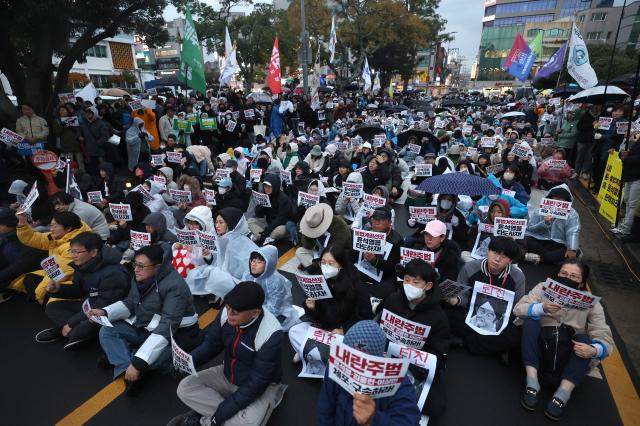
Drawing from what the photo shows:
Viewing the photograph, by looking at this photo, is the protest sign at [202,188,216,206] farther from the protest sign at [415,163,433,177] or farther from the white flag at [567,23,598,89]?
the white flag at [567,23,598,89]

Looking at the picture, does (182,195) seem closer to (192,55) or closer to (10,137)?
(10,137)

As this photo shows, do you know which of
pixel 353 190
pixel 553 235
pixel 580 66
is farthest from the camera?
pixel 580 66

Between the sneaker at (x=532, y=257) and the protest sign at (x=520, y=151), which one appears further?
the protest sign at (x=520, y=151)

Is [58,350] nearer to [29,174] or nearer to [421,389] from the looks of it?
[421,389]

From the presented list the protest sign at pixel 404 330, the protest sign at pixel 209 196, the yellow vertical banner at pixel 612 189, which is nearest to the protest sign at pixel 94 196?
the protest sign at pixel 209 196

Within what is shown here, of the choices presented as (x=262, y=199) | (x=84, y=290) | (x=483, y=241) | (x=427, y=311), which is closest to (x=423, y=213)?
(x=483, y=241)

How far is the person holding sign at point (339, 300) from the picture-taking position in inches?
135

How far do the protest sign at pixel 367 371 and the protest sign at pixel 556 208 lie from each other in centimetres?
464

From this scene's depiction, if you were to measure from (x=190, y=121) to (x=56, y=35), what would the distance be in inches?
149

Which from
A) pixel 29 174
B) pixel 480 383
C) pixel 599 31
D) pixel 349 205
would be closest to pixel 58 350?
pixel 480 383

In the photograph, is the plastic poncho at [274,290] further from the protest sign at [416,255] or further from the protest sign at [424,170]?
the protest sign at [424,170]

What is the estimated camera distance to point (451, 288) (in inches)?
152

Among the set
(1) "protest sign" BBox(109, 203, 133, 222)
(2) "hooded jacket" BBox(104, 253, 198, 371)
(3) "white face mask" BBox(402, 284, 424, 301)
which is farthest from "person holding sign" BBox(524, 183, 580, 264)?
(1) "protest sign" BBox(109, 203, 133, 222)

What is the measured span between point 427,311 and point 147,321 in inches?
102
